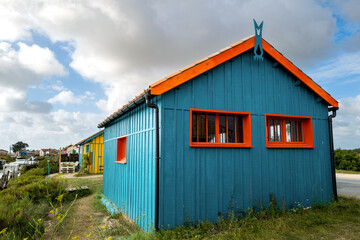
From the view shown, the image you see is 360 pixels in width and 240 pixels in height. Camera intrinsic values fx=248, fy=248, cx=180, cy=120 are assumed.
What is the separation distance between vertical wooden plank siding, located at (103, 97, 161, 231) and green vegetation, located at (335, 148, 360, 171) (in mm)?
20440

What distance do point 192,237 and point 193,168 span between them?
58.6 inches

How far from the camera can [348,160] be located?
69.8 feet

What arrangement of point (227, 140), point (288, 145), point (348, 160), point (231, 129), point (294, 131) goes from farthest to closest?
point (348, 160), point (294, 131), point (288, 145), point (231, 129), point (227, 140)

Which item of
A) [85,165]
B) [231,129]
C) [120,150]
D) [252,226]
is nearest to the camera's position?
[252,226]

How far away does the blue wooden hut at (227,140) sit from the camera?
5570 mm

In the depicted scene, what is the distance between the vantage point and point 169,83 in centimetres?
552

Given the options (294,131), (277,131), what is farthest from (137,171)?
(294,131)

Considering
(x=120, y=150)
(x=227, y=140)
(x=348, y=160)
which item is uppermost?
(x=227, y=140)

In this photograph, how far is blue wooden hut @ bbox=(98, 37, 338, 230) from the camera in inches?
219

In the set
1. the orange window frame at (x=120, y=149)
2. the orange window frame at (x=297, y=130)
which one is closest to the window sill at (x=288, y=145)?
the orange window frame at (x=297, y=130)

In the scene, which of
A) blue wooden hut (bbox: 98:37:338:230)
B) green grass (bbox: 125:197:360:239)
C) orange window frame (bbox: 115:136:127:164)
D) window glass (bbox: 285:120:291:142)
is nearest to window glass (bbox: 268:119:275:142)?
blue wooden hut (bbox: 98:37:338:230)

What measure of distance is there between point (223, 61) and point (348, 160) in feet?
67.9

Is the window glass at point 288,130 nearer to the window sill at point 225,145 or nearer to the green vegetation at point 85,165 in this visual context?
the window sill at point 225,145

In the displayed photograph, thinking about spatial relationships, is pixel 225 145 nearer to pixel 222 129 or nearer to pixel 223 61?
pixel 222 129
